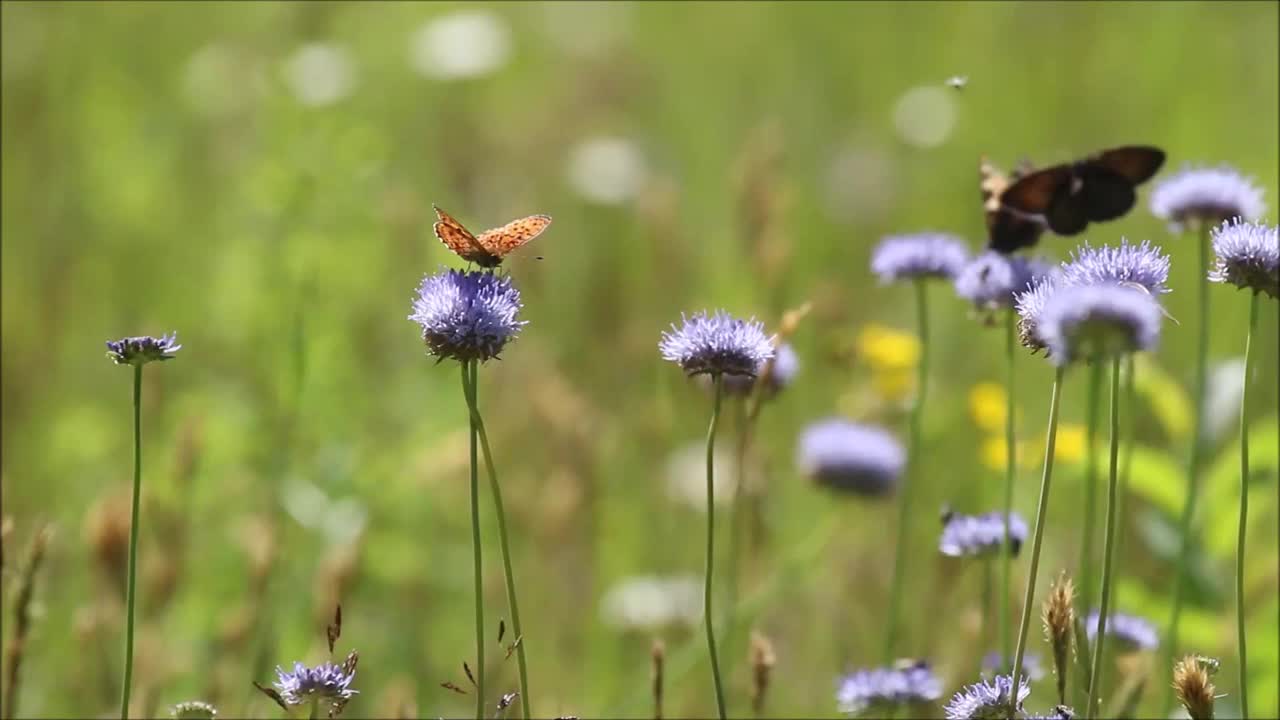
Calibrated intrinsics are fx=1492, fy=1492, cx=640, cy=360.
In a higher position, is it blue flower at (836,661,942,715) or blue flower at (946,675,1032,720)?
blue flower at (836,661,942,715)

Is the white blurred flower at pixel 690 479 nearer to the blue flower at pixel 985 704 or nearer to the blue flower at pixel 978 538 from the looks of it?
the blue flower at pixel 978 538

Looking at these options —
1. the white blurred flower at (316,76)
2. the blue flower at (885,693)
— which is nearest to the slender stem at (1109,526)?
the blue flower at (885,693)

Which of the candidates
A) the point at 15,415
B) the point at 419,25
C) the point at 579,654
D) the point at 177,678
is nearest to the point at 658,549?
the point at 579,654

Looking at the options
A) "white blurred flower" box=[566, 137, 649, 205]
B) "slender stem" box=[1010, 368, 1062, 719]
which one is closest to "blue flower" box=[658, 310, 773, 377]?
"slender stem" box=[1010, 368, 1062, 719]

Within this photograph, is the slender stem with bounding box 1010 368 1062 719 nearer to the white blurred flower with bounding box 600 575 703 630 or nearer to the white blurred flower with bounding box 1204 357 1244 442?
the white blurred flower with bounding box 1204 357 1244 442

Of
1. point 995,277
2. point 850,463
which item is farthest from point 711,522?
point 850,463

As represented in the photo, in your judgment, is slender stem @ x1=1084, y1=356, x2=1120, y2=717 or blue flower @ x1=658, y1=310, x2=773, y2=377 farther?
blue flower @ x1=658, y1=310, x2=773, y2=377
